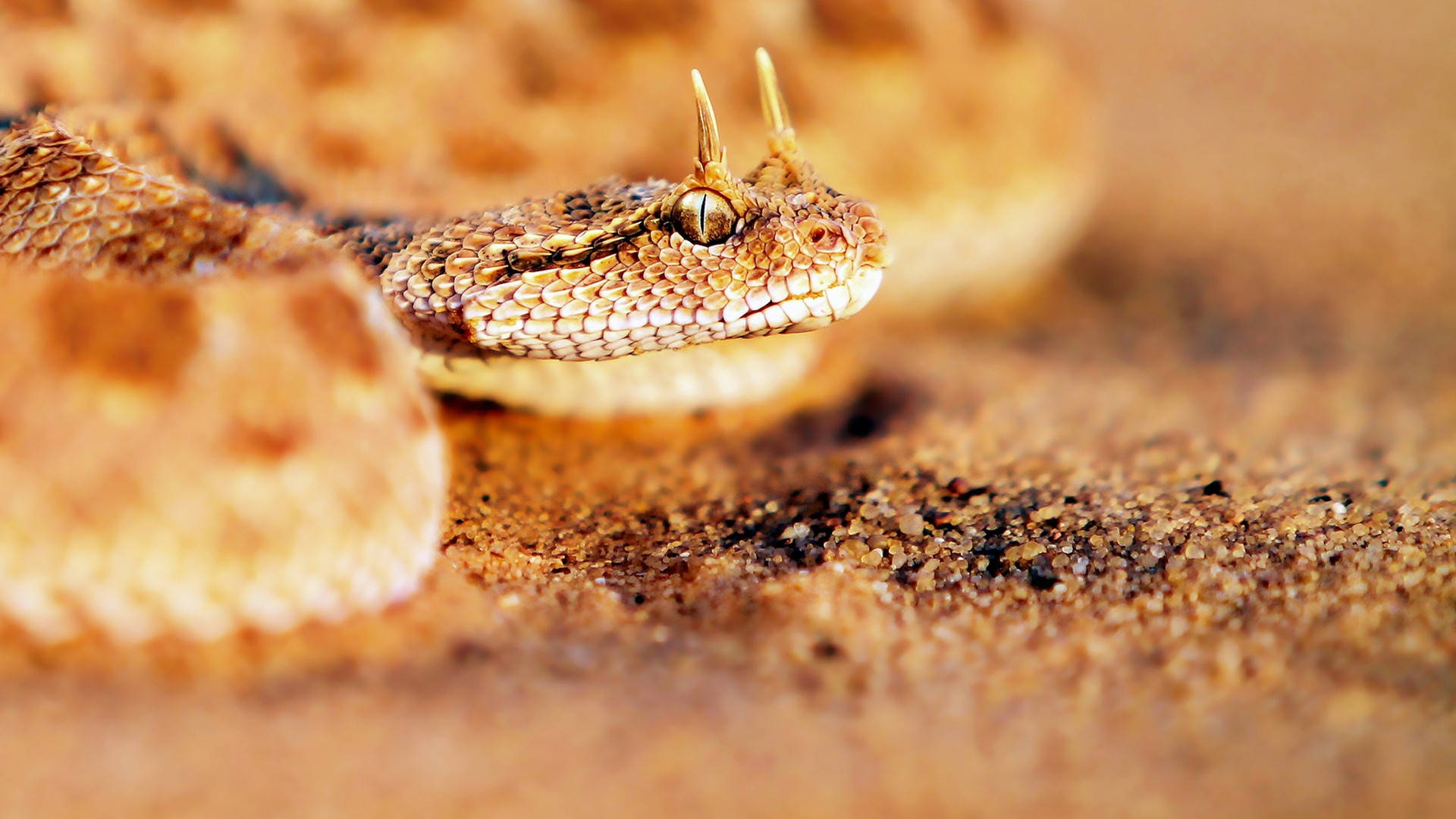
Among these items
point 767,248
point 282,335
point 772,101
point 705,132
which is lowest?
point 282,335

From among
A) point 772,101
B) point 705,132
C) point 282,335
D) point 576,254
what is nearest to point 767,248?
point 705,132

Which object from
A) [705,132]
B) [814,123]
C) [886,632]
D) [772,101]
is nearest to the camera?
[886,632]

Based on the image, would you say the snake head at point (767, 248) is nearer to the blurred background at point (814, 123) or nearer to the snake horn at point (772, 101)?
the snake horn at point (772, 101)

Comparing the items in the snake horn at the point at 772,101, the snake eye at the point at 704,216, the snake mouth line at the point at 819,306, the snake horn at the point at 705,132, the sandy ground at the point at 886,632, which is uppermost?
the snake horn at the point at 772,101

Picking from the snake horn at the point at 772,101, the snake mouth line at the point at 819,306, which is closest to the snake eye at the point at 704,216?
the snake mouth line at the point at 819,306

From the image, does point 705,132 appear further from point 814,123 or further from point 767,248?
point 814,123

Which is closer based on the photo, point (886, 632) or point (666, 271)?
point (886, 632)

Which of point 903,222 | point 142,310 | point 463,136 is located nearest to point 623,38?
point 463,136
